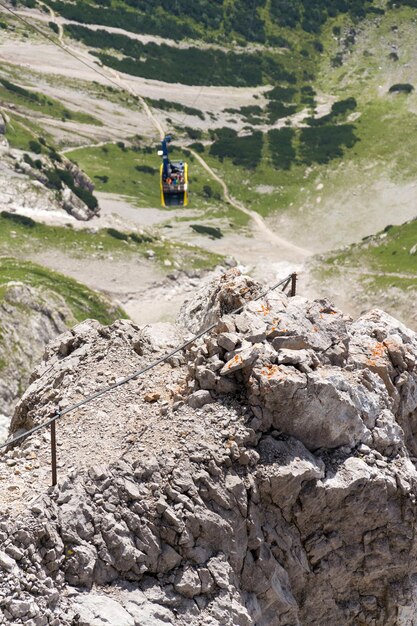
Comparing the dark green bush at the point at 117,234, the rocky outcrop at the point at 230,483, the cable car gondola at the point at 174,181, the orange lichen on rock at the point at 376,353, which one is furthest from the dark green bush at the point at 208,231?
the orange lichen on rock at the point at 376,353

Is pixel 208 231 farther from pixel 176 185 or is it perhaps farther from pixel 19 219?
pixel 176 185

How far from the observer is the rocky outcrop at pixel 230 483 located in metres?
24.1

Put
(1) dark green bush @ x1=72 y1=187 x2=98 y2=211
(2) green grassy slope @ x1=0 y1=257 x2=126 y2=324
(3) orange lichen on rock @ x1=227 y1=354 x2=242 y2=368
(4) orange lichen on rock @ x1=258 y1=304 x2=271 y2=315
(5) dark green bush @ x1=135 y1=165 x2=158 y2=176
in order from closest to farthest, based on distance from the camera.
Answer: (3) orange lichen on rock @ x1=227 y1=354 x2=242 y2=368
(4) orange lichen on rock @ x1=258 y1=304 x2=271 y2=315
(2) green grassy slope @ x1=0 y1=257 x2=126 y2=324
(1) dark green bush @ x1=72 y1=187 x2=98 y2=211
(5) dark green bush @ x1=135 y1=165 x2=158 y2=176

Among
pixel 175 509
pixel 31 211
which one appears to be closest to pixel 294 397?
pixel 175 509

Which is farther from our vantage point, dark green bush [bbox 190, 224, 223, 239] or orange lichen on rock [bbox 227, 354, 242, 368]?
dark green bush [bbox 190, 224, 223, 239]

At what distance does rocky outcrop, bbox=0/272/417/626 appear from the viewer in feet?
79.2

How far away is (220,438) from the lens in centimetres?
2767

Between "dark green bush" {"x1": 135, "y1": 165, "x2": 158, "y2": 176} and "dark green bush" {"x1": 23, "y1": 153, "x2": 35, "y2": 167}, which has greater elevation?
"dark green bush" {"x1": 23, "y1": 153, "x2": 35, "y2": 167}

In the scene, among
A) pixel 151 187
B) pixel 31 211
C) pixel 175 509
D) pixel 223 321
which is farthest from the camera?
pixel 151 187

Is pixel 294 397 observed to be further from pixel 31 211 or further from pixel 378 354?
pixel 31 211

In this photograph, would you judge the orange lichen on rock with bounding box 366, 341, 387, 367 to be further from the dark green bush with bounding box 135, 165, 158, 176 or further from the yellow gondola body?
the dark green bush with bounding box 135, 165, 158, 176

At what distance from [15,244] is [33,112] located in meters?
83.7

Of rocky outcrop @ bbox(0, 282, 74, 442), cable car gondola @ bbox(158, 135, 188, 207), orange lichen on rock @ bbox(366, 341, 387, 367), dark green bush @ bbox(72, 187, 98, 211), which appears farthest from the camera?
dark green bush @ bbox(72, 187, 98, 211)

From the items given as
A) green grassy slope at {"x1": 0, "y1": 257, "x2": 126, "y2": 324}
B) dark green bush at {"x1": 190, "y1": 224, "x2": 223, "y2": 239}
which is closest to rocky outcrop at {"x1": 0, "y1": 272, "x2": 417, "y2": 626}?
green grassy slope at {"x1": 0, "y1": 257, "x2": 126, "y2": 324}
